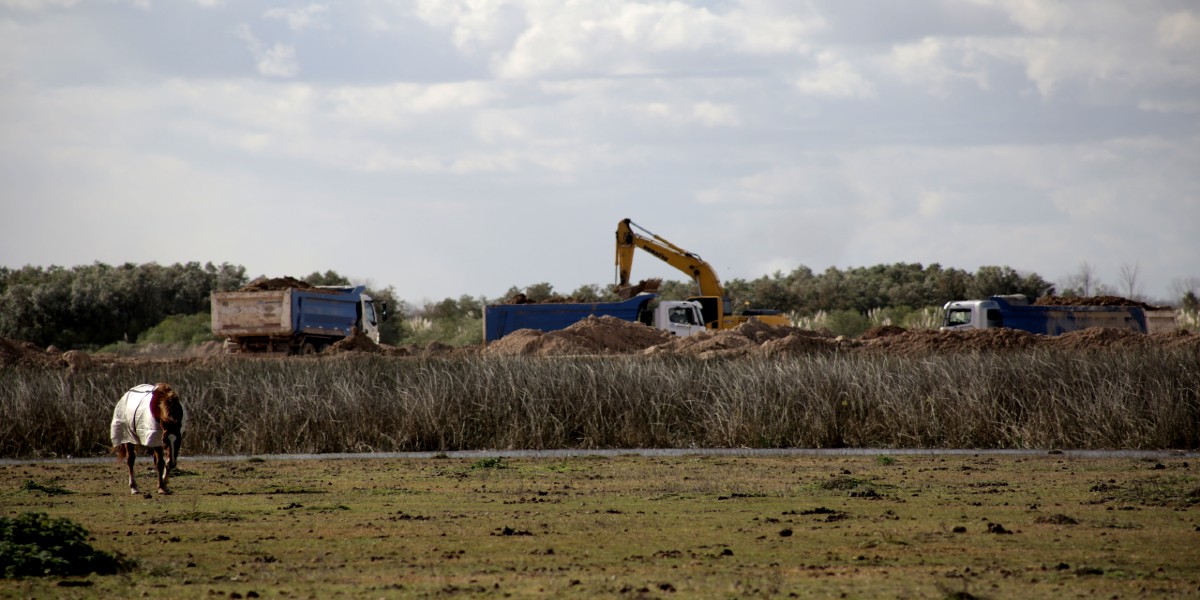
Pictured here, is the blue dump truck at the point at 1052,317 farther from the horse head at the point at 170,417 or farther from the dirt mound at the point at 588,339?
the horse head at the point at 170,417

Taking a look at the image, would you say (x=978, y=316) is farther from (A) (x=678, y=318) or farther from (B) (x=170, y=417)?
(B) (x=170, y=417)

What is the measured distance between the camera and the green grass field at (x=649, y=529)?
8.34 metres

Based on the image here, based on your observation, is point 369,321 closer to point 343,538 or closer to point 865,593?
point 343,538

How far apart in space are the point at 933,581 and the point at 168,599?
15.5ft

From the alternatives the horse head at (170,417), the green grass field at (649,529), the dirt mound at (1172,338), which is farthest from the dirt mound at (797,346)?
the horse head at (170,417)

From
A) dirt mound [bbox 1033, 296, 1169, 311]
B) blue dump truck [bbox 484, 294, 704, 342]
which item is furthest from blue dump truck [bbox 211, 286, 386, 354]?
dirt mound [bbox 1033, 296, 1169, 311]

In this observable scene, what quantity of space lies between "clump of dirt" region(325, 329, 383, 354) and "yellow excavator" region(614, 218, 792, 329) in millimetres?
8704

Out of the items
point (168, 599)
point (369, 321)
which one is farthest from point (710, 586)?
point (369, 321)

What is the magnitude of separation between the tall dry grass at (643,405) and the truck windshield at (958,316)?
1828 cm

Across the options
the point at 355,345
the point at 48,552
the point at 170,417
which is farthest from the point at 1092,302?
the point at 48,552

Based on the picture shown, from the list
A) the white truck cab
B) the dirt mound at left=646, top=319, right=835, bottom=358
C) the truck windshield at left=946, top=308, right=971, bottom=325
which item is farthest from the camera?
the truck windshield at left=946, top=308, right=971, bottom=325

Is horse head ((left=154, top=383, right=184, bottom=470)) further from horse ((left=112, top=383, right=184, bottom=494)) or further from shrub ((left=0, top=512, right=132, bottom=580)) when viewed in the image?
shrub ((left=0, top=512, right=132, bottom=580))

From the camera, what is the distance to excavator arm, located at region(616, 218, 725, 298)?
4338cm

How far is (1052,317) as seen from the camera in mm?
39938
